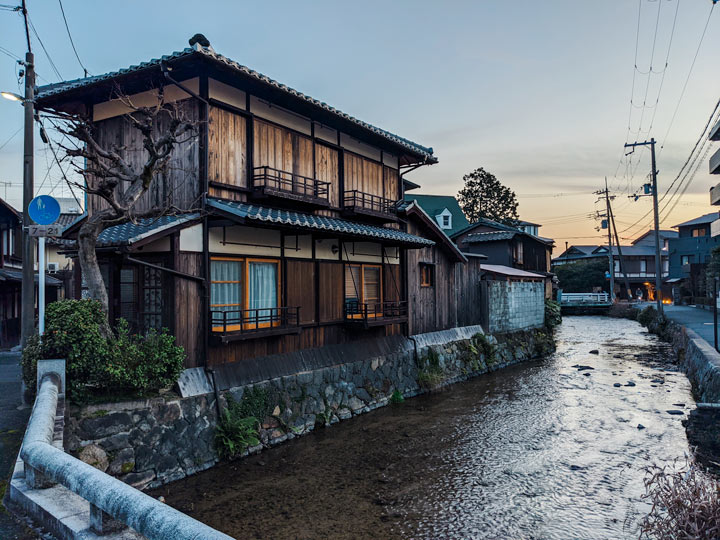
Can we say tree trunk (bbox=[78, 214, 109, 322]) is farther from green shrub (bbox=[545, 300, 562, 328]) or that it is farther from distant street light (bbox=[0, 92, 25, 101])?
green shrub (bbox=[545, 300, 562, 328])

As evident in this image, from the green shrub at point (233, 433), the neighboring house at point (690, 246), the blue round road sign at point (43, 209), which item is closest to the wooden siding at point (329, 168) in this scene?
the green shrub at point (233, 433)

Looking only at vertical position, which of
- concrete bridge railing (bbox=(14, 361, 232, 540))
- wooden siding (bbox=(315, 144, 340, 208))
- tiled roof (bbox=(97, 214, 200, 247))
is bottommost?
concrete bridge railing (bbox=(14, 361, 232, 540))

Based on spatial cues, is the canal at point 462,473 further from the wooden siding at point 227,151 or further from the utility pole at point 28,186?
the wooden siding at point 227,151

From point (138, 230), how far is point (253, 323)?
3699 mm

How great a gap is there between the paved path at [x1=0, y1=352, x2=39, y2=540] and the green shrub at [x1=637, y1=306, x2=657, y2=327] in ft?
130

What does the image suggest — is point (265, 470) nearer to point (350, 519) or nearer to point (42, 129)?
point (350, 519)

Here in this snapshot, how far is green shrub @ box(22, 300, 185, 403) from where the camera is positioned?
852cm

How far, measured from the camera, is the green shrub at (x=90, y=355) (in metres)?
8.52

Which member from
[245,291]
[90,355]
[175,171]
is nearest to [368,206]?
[245,291]

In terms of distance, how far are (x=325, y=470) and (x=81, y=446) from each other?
4859 millimetres

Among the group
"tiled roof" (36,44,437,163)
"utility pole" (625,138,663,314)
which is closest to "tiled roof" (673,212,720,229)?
"utility pole" (625,138,663,314)

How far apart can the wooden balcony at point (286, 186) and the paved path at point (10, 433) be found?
7.17 metres

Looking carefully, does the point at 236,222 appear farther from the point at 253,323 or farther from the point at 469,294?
the point at 469,294

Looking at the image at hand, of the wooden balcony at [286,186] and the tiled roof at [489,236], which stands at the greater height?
the tiled roof at [489,236]
